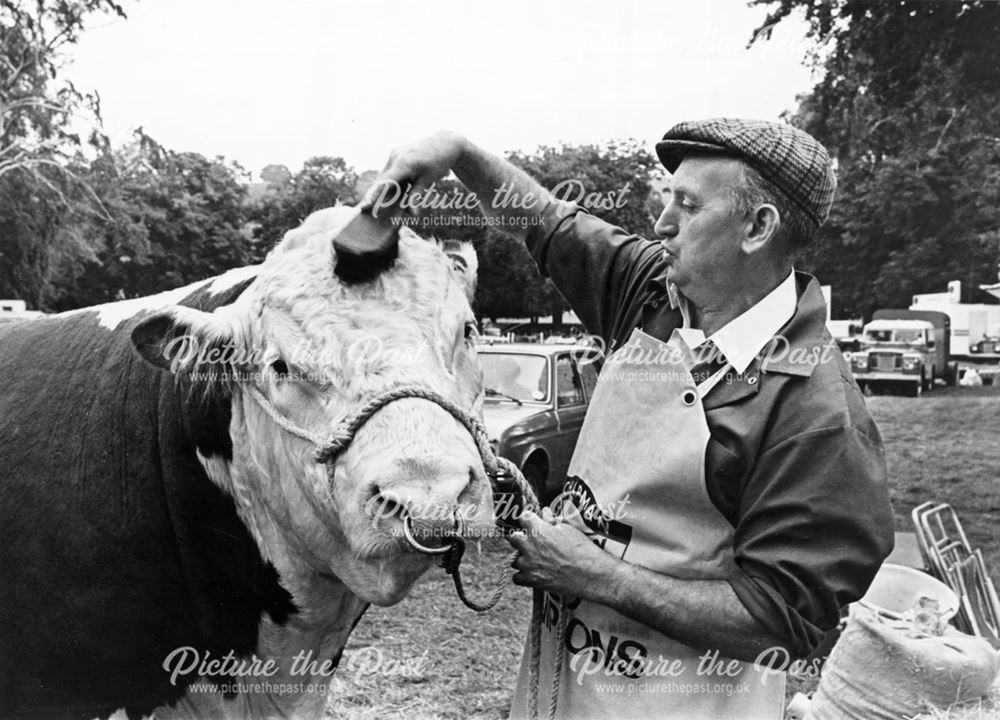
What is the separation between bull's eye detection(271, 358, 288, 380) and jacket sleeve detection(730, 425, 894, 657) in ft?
3.80

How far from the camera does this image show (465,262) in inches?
95.1

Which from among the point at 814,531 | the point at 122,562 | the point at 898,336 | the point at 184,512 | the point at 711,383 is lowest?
the point at 898,336

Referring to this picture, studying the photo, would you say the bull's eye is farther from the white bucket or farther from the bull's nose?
the white bucket

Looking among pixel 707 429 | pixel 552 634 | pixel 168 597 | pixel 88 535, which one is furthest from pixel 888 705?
pixel 88 535

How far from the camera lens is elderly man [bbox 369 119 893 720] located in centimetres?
171

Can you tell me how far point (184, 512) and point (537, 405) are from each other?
23.4 ft

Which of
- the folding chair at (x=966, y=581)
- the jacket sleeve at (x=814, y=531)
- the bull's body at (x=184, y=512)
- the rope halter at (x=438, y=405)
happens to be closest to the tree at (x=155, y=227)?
the folding chair at (x=966, y=581)

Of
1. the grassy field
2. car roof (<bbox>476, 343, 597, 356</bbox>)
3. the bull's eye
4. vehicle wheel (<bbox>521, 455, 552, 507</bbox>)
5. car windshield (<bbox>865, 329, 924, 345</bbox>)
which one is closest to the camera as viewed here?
the bull's eye

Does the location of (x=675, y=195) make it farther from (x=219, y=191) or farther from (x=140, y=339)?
(x=219, y=191)

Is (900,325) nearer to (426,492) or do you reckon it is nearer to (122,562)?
(122,562)

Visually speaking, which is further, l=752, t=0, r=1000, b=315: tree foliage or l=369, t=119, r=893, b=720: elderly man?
l=752, t=0, r=1000, b=315: tree foliage

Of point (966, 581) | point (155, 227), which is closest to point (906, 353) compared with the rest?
point (966, 581)

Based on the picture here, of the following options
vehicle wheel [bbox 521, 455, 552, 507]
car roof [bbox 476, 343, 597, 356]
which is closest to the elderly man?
vehicle wheel [bbox 521, 455, 552, 507]

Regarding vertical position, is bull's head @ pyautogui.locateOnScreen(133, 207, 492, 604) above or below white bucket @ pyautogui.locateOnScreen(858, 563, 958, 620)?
above
